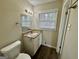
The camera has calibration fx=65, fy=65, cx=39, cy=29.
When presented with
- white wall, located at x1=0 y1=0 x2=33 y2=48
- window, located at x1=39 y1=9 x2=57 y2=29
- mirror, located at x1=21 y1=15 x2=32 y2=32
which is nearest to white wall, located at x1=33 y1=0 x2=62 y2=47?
window, located at x1=39 y1=9 x2=57 y2=29

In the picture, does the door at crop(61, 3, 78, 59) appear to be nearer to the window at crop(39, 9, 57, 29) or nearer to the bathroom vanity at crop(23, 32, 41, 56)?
the bathroom vanity at crop(23, 32, 41, 56)

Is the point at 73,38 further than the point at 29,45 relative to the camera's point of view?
No

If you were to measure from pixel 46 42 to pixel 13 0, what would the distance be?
96.0 inches

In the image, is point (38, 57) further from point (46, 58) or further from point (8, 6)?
point (8, 6)

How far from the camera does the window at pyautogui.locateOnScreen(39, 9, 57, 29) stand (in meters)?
3.14

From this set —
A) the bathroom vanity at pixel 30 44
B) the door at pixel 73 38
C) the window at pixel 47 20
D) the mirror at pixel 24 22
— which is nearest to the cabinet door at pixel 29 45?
the bathroom vanity at pixel 30 44

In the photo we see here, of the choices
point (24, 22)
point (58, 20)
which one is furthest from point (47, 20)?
point (24, 22)

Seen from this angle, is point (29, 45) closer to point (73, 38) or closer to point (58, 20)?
point (73, 38)

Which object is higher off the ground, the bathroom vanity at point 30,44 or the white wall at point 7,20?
the white wall at point 7,20

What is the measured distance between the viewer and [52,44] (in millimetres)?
3283

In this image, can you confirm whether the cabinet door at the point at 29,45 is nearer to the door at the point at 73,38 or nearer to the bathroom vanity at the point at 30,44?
the bathroom vanity at the point at 30,44

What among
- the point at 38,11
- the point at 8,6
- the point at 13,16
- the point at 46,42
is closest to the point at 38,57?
the point at 46,42

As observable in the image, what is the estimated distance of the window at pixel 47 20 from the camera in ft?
10.3

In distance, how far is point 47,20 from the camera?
334 cm
